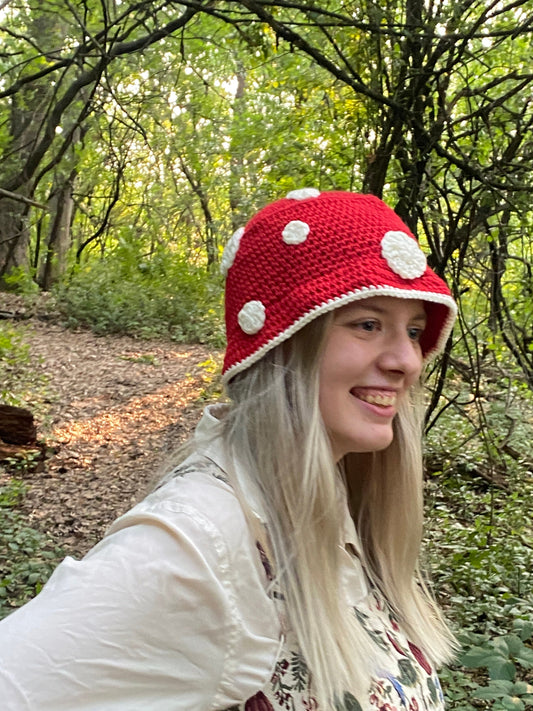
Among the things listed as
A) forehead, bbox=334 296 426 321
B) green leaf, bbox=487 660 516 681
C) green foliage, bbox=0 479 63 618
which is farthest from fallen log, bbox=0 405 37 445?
forehead, bbox=334 296 426 321

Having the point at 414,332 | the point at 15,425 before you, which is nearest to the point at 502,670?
the point at 414,332

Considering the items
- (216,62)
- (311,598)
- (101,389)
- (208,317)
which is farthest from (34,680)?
(216,62)

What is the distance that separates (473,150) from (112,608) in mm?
2780

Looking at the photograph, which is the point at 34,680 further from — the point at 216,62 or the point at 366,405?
the point at 216,62

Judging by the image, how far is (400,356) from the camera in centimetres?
139

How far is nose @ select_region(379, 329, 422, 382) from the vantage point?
1.38 m

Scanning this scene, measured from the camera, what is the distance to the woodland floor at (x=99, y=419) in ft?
16.1

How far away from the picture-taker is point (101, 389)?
7441mm

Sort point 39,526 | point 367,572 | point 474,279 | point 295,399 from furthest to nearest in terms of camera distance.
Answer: point 39,526 < point 474,279 < point 367,572 < point 295,399

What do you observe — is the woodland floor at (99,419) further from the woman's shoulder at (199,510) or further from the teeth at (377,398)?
the woman's shoulder at (199,510)

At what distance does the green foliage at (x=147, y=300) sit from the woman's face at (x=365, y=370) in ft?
26.6

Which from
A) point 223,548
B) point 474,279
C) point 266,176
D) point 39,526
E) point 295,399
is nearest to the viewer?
point 223,548

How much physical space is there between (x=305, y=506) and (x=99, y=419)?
18.7 ft

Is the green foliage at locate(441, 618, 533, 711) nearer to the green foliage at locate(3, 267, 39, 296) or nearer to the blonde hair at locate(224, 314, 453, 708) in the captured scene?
the blonde hair at locate(224, 314, 453, 708)
